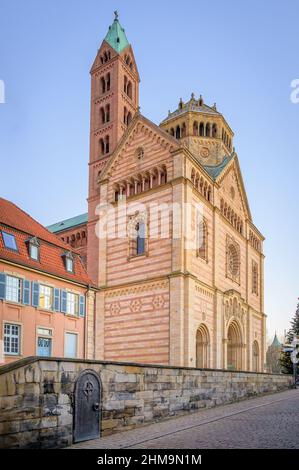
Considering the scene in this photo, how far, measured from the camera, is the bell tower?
47.2 m

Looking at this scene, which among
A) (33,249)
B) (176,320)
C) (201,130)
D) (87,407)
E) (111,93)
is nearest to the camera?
(87,407)

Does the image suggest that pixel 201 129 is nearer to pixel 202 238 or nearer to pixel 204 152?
A: pixel 204 152

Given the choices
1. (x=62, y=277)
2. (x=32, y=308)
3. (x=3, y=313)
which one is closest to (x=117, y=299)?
(x=62, y=277)

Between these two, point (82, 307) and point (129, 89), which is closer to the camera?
point (82, 307)

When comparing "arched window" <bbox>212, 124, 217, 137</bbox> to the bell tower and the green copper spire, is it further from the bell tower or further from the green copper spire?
the green copper spire

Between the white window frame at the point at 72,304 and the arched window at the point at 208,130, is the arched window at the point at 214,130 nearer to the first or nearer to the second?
the arched window at the point at 208,130

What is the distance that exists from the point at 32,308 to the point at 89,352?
21.8ft

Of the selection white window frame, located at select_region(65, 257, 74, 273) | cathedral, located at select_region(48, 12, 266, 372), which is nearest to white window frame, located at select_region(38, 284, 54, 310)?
white window frame, located at select_region(65, 257, 74, 273)

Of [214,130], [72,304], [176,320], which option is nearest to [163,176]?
[176,320]

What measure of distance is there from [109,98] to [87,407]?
A: 4117cm

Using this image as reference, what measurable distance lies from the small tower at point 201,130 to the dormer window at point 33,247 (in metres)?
19.9

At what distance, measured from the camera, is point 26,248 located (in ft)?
93.6

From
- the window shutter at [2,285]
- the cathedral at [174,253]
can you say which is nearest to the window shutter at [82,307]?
the cathedral at [174,253]

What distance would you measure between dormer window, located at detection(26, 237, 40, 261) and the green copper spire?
28.7 m
